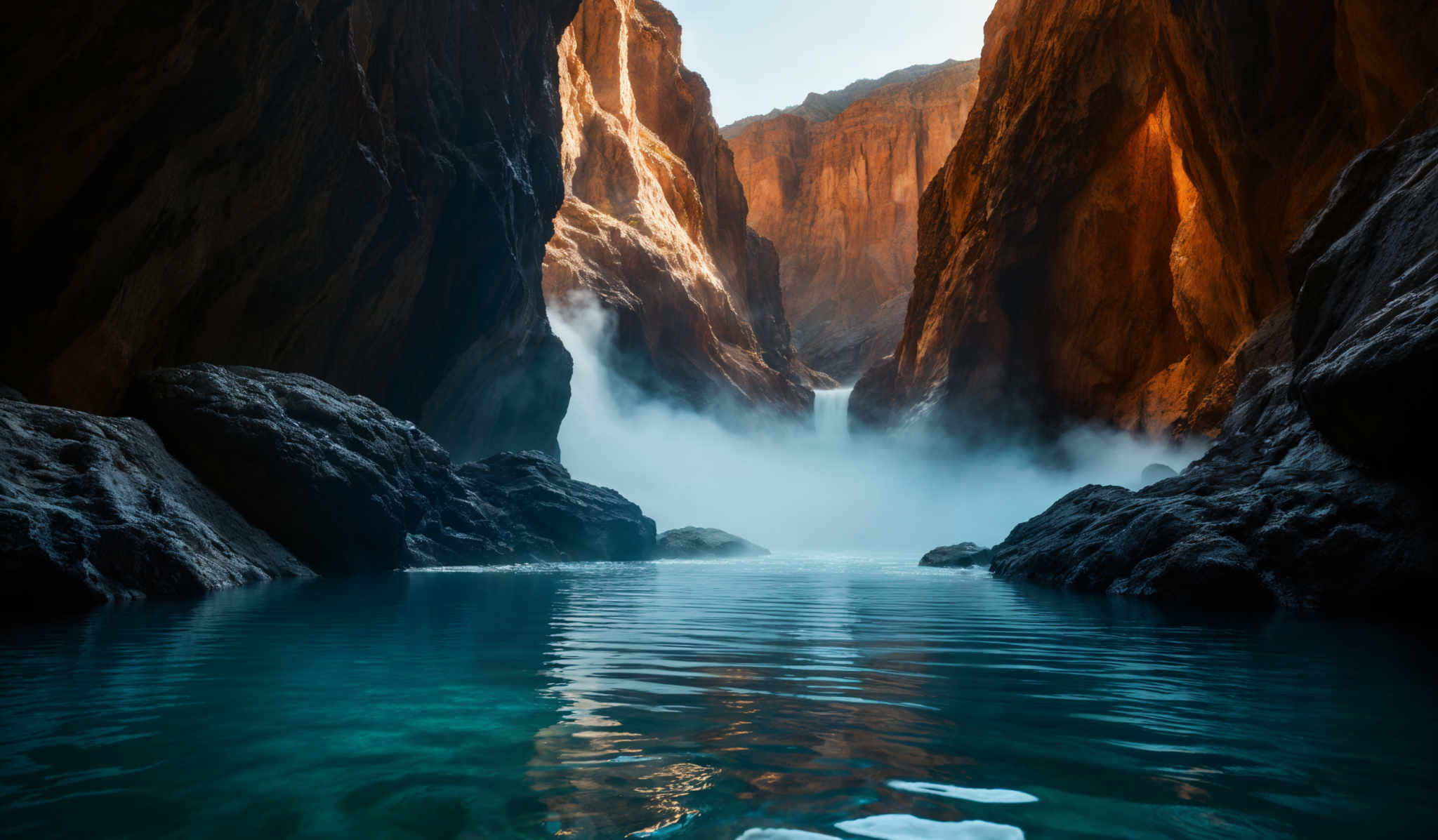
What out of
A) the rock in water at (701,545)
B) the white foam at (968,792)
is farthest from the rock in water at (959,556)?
the white foam at (968,792)

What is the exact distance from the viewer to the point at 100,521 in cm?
692

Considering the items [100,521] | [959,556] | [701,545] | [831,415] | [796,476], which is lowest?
[100,521]

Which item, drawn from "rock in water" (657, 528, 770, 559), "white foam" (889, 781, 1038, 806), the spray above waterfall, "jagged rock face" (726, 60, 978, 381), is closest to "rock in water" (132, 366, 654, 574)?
"rock in water" (657, 528, 770, 559)

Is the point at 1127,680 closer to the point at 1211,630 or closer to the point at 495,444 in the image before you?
the point at 1211,630

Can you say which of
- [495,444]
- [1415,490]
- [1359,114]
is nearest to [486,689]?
[1415,490]

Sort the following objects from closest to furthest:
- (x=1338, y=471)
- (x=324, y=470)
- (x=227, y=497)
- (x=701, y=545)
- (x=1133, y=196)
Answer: (x=1338, y=471), (x=227, y=497), (x=324, y=470), (x=701, y=545), (x=1133, y=196)

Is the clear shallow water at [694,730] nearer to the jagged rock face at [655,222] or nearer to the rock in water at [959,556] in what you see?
the rock in water at [959,556]

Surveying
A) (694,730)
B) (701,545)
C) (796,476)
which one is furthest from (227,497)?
(796,476)

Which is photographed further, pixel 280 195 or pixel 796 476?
pixel 796 476

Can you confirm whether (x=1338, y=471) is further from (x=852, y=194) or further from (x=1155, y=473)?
(x=852, y=194)

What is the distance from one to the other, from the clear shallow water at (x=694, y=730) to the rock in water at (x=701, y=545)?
1695cm

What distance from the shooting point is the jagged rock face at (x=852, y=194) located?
261ft

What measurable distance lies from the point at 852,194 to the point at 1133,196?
5765cm

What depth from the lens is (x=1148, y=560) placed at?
817 centimetres
